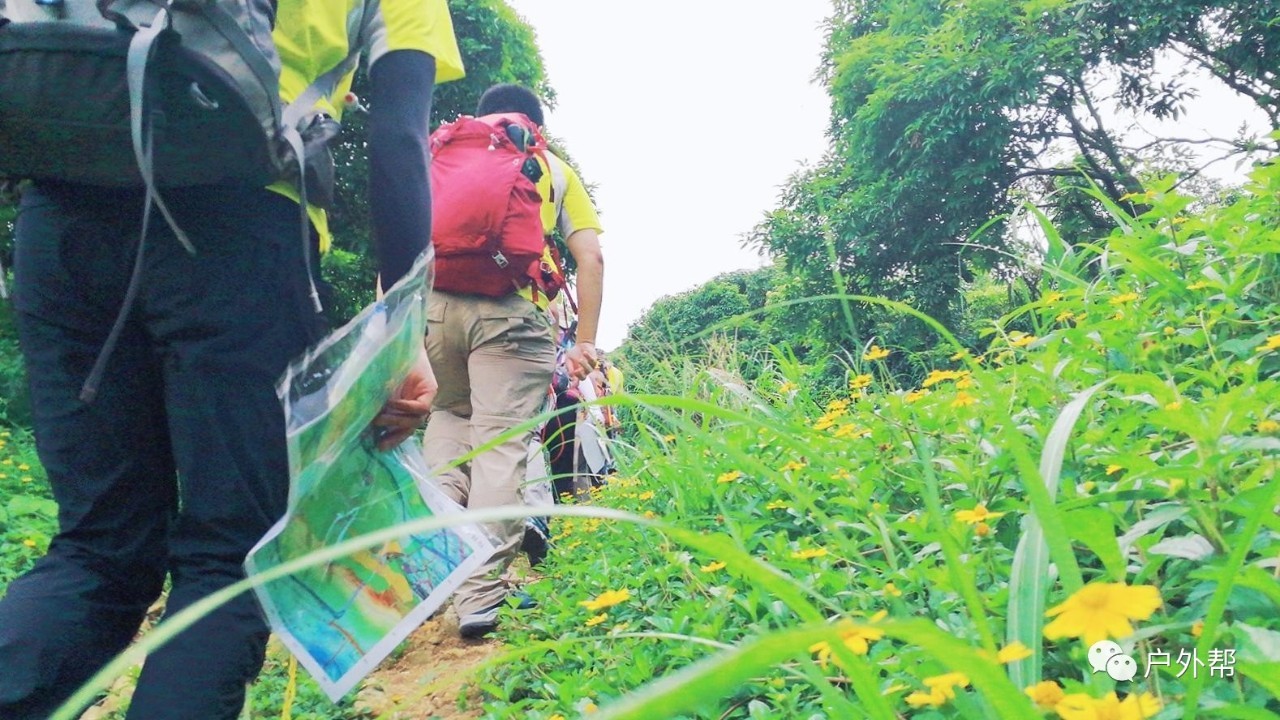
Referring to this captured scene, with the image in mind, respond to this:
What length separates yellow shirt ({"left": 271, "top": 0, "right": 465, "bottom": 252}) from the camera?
1254 millimetres

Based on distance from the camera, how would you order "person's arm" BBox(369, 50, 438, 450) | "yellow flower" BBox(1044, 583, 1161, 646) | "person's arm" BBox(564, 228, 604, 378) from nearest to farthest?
"yellow flower" BBox(1044, 583, 1161, 646), "person's arm" BBox(369, 50, 438, 450), "person's arm" BBox(564, 228, 604, 378)

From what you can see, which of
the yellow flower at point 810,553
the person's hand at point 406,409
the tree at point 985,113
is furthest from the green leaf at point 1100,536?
the tree at point 985,113

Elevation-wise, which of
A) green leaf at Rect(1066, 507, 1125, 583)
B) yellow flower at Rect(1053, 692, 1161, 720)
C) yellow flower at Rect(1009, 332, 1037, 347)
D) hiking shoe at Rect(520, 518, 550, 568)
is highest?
yellow flower at Rect(1009, 332, 1037, 347)

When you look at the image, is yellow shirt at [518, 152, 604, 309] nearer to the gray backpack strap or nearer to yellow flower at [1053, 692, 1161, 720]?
the gray backpack strap

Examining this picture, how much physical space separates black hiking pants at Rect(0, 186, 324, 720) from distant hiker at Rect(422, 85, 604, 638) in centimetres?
158

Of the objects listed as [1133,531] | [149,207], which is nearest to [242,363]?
[149,207]

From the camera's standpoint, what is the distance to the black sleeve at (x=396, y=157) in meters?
1.38

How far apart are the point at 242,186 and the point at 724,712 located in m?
1.05

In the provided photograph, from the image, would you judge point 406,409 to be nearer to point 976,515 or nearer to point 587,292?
point 976,515

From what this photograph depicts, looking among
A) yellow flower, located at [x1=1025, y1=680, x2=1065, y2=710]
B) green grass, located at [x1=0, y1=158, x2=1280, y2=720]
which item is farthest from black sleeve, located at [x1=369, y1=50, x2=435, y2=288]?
yellow flower, located at [x1=1025, y1=680, x2=1065, y2=710]

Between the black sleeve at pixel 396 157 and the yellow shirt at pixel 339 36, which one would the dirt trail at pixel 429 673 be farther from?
the yellow shirt at pixel 339 36

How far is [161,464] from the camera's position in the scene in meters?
1.26

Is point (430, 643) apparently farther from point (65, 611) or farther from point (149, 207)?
point (149, 207)

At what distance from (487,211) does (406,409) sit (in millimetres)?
1662
